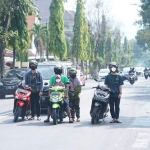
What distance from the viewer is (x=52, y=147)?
34.8 feet

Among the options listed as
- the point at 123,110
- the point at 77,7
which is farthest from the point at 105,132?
the point at 77,7

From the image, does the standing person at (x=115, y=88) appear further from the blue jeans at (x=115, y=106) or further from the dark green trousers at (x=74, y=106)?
the dark green trousers at (x=74, y=106)

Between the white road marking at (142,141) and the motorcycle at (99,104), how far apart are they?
2301 mm

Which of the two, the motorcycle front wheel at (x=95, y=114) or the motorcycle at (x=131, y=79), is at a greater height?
the motorcycle front wheel at (x=95, y=114)

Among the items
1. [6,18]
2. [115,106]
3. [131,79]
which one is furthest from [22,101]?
[131,79]

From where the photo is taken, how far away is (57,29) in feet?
188

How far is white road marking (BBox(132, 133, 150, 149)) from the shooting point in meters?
10.8

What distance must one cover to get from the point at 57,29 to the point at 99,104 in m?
43.4

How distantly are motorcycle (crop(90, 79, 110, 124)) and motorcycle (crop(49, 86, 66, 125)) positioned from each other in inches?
37.3

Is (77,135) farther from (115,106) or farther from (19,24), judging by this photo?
(19,24)

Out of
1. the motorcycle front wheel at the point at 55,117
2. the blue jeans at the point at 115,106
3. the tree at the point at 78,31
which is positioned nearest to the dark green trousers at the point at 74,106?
the motorcycle front wheel at the point at 55,117

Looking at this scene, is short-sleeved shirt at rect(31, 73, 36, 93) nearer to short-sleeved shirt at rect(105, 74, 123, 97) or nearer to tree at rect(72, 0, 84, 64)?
short-sleeved shirt at rect(105, 74, 123, 97)

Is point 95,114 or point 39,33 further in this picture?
point 39,33

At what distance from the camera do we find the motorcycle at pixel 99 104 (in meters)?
14.5
